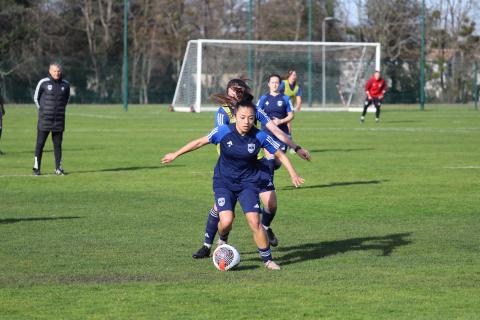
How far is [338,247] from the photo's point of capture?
10734 millimetres

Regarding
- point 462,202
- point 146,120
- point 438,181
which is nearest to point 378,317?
point 462,202

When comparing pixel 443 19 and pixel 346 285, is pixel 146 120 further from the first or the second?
pixel 443 19

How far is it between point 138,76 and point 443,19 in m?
25.4

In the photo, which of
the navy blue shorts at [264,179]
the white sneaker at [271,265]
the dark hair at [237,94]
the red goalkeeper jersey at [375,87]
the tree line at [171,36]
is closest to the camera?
the white sneaker at [271,265]

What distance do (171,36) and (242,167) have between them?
67450 mm

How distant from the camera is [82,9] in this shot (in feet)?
244

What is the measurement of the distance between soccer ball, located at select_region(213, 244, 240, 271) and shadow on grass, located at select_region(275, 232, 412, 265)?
66 cm

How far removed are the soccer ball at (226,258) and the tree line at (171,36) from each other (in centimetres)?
A: 5463

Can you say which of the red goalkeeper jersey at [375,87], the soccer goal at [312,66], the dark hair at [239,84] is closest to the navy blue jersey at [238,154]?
the dark hair at [239,84]

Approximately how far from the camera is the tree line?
6625 centimetres

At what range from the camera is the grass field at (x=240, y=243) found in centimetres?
788

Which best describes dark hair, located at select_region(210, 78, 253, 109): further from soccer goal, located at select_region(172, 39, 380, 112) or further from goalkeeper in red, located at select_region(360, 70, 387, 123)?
soccer goal, located at select_region(172, 39, 380, 112)

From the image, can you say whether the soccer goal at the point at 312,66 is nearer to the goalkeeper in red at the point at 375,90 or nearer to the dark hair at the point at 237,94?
the goalkeeper in red at the point at 375,90

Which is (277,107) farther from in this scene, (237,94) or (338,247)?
(237,94)
